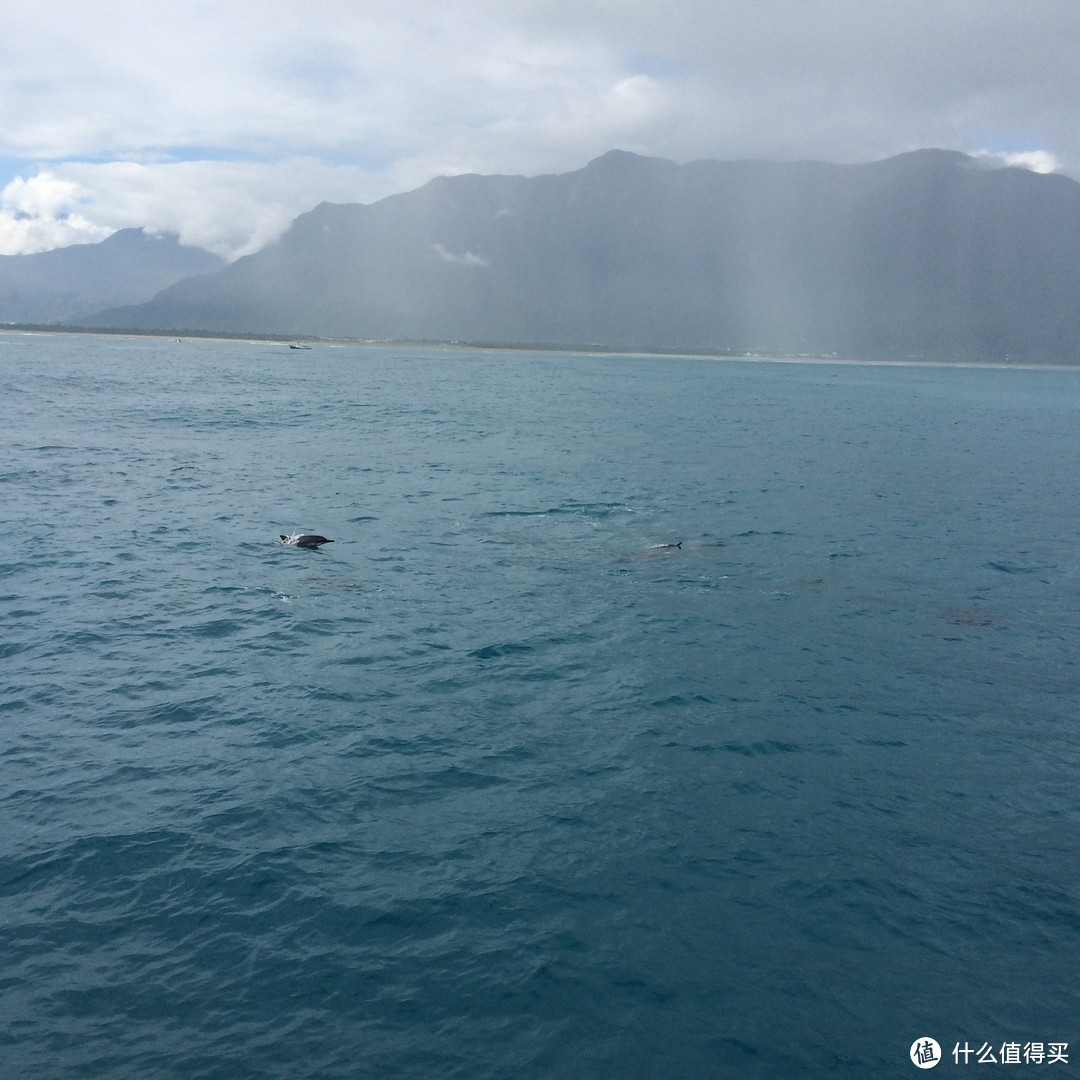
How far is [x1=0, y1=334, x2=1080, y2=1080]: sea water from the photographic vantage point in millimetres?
11531

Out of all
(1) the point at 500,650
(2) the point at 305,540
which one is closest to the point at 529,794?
(1) the point at 500,650

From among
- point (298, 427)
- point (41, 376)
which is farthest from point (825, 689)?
point (41, 376)

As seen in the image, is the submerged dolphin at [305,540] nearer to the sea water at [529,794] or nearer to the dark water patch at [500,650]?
the sea water at [529,794]

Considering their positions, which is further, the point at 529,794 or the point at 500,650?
the point at 500,650

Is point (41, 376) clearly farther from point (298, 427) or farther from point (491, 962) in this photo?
point (491, 962)

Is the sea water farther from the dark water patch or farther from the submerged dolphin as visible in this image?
the submerged dolphin

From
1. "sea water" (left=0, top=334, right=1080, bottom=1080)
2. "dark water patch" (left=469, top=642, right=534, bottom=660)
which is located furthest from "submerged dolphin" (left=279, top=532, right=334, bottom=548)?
"dark water patch" (left=469, top=642, right=534, bottom=660)

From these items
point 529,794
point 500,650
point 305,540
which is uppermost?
point 305,540

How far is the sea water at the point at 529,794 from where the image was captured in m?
11.5

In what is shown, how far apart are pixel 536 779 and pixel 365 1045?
666 cm

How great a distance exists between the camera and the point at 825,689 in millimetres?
22094

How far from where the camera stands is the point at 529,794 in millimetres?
16547

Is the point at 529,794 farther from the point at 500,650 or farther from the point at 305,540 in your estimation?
the point at 305,540

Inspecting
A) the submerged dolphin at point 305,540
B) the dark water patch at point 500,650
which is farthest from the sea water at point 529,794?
the submerged dolphin at point 305,540
